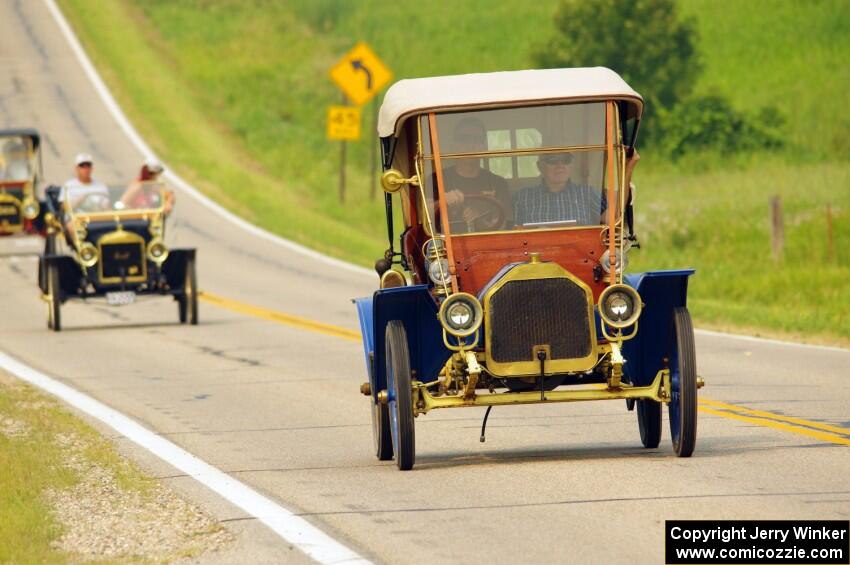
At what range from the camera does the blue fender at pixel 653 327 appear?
9.94 metres

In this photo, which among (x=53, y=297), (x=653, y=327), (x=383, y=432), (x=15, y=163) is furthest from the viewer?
(x=15, y=163)

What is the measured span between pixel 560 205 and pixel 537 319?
1142mm

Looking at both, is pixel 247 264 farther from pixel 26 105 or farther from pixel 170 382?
pixel 26 105

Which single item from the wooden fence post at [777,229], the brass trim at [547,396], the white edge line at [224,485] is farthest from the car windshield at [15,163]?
the brass trim at [547,396]

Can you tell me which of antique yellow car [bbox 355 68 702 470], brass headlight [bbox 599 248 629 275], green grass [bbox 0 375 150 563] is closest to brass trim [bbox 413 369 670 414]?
antique yellow car [bbox 355 68 702 470]

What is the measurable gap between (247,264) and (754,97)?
25329 mm

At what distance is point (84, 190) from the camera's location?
22297 mm

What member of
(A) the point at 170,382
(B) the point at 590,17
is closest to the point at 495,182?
(A) the point at 170,382

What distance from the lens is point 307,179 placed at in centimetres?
4338

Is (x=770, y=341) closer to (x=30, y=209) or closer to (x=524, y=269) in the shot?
(x=524, y=269)

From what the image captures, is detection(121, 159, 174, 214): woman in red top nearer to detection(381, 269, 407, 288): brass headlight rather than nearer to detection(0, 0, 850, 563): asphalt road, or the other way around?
detection(0, 0, 850, 563): asphalt road

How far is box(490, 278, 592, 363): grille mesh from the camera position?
31.1ft

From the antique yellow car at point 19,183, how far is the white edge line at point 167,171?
522 centimetres

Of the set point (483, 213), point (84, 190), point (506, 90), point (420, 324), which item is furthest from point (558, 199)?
point (84, 190)
